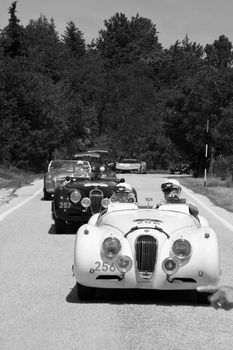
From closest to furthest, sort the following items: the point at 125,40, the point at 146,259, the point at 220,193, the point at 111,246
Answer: the point at 146,259 → the point at 111,246 → the point at 220,193 → the point at 125,40

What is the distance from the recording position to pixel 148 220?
855 cm

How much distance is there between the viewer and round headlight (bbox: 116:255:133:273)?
801 centimetres

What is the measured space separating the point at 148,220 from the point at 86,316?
1.56 meters

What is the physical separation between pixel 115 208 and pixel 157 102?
81981 mm

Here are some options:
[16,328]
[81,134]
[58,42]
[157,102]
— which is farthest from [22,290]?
[58,42]

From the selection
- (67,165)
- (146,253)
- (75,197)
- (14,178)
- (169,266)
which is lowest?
(14,178)

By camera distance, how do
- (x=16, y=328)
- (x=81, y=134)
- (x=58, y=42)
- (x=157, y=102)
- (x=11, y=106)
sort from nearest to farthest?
(x=16, y=328)
(x=11, y=106)
(x=81, y=134)
(x=157, y=102)
(x=58, y=42)

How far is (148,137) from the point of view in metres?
74.5

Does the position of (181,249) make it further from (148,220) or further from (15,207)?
(15,207)

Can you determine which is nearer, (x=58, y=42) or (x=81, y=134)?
(x=81, y=134)

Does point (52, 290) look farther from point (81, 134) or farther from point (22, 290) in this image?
point (81, 134)

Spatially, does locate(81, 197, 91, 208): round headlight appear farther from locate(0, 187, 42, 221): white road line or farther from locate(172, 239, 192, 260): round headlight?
locate(172, 239, 192, 260): round headlight

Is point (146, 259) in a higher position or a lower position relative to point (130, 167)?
higher

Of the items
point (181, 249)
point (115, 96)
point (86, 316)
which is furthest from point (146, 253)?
point (115, 96)
